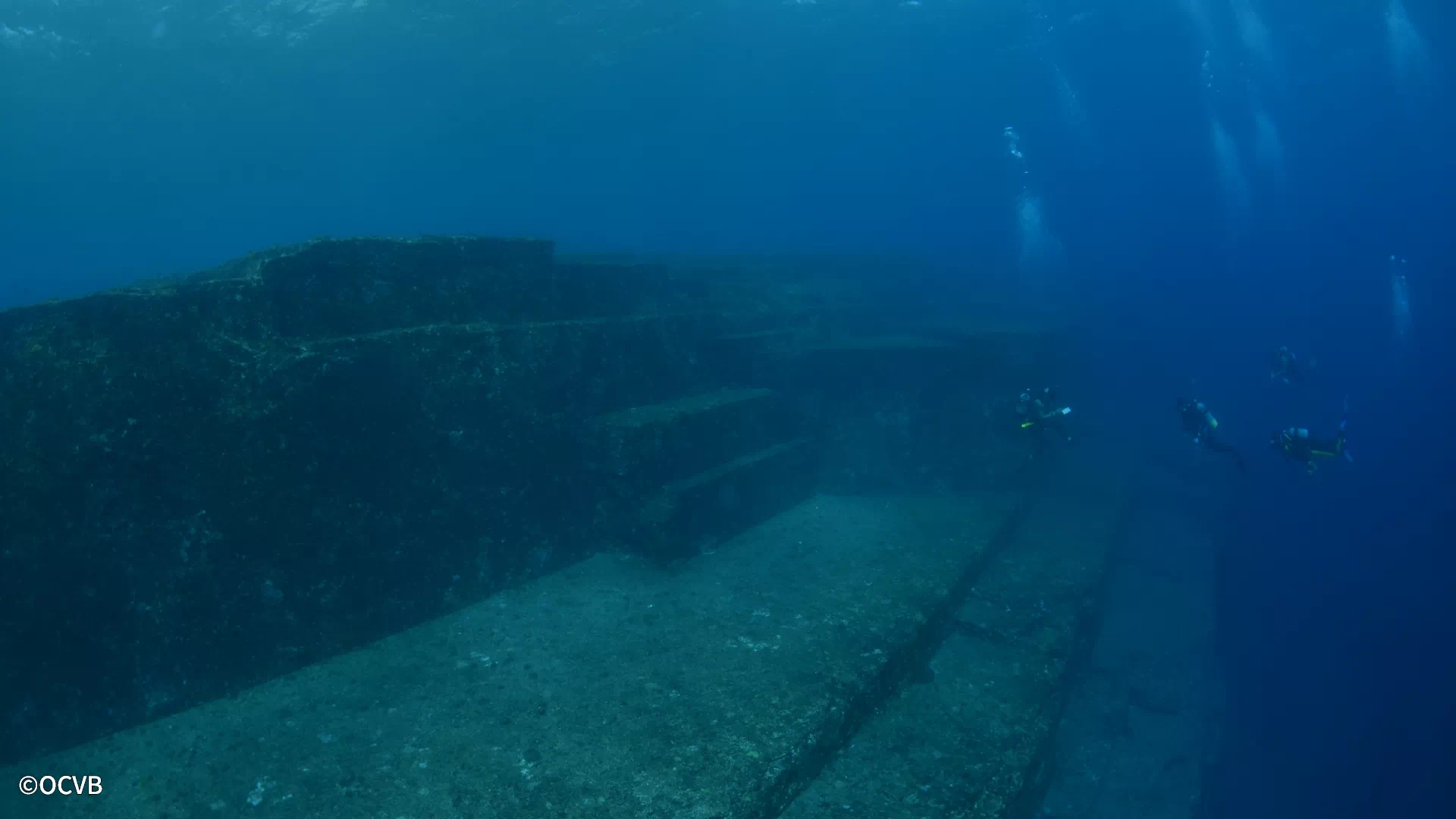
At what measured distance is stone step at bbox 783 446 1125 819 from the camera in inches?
165

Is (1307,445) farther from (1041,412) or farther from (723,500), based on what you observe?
(723,500)

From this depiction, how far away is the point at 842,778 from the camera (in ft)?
13.9

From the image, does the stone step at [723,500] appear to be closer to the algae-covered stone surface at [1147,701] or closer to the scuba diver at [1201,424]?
the algae-covered stone surface at [1147,701]

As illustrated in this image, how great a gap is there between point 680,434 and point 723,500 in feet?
3.13

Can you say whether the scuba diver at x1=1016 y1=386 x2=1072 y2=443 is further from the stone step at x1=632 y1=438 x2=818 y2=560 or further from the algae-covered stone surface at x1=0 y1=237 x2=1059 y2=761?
the algae-covered stone surface at x1=0 y1=237 x2=1059 y2=761

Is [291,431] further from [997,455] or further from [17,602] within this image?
[997,455]

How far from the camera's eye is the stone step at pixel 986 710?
13.7ft

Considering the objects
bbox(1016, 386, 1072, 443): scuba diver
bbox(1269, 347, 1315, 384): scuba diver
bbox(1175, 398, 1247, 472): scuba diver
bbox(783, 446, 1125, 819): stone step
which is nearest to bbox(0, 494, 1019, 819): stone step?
bbox(783, 446, 1125, 819): stone step

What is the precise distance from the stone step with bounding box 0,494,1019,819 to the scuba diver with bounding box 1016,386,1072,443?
14.5 ft

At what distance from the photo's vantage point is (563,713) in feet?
14.4

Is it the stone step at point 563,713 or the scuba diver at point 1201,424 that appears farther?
the scuba diver at point 1201,424

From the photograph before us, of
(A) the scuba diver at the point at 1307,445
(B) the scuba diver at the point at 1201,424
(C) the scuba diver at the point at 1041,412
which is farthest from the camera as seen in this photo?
(B) the scuba diver at the point at 1201,424

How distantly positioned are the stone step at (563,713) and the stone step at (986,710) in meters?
0.29

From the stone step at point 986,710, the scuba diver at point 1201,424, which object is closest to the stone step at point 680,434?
the stone step at point 986,710
